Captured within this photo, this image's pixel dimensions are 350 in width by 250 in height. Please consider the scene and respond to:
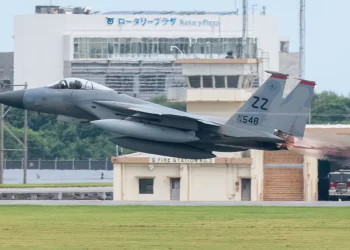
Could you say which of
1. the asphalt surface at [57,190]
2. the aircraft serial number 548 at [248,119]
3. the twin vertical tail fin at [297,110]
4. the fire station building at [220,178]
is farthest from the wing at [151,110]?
the asphalt surface at [57,190]

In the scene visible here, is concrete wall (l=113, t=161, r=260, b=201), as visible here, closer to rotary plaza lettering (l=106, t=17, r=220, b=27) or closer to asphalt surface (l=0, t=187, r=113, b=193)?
asphalt surface (l=0, t=187, r=113, b=193)

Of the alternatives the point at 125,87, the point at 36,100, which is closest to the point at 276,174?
the point at 36,100

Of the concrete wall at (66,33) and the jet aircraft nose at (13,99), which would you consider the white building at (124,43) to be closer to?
the concrete wall at (66,33)

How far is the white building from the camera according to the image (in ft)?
551

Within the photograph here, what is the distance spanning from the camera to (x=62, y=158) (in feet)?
387

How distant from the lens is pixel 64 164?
373 feet

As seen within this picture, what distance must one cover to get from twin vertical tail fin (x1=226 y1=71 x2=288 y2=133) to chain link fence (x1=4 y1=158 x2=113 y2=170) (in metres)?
63.0

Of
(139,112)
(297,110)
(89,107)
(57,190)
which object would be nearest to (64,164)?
(57,190)

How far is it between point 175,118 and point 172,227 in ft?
13.2

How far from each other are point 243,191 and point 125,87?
89594mm

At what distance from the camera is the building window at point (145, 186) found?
7744 cm

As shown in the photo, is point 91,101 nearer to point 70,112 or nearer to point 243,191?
point 70,112

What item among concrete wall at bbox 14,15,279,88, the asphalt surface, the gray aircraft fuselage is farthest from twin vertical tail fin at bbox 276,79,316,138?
concrete wall at bbox 14,15,279,88

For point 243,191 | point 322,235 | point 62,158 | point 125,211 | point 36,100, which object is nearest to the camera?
point 322,235
